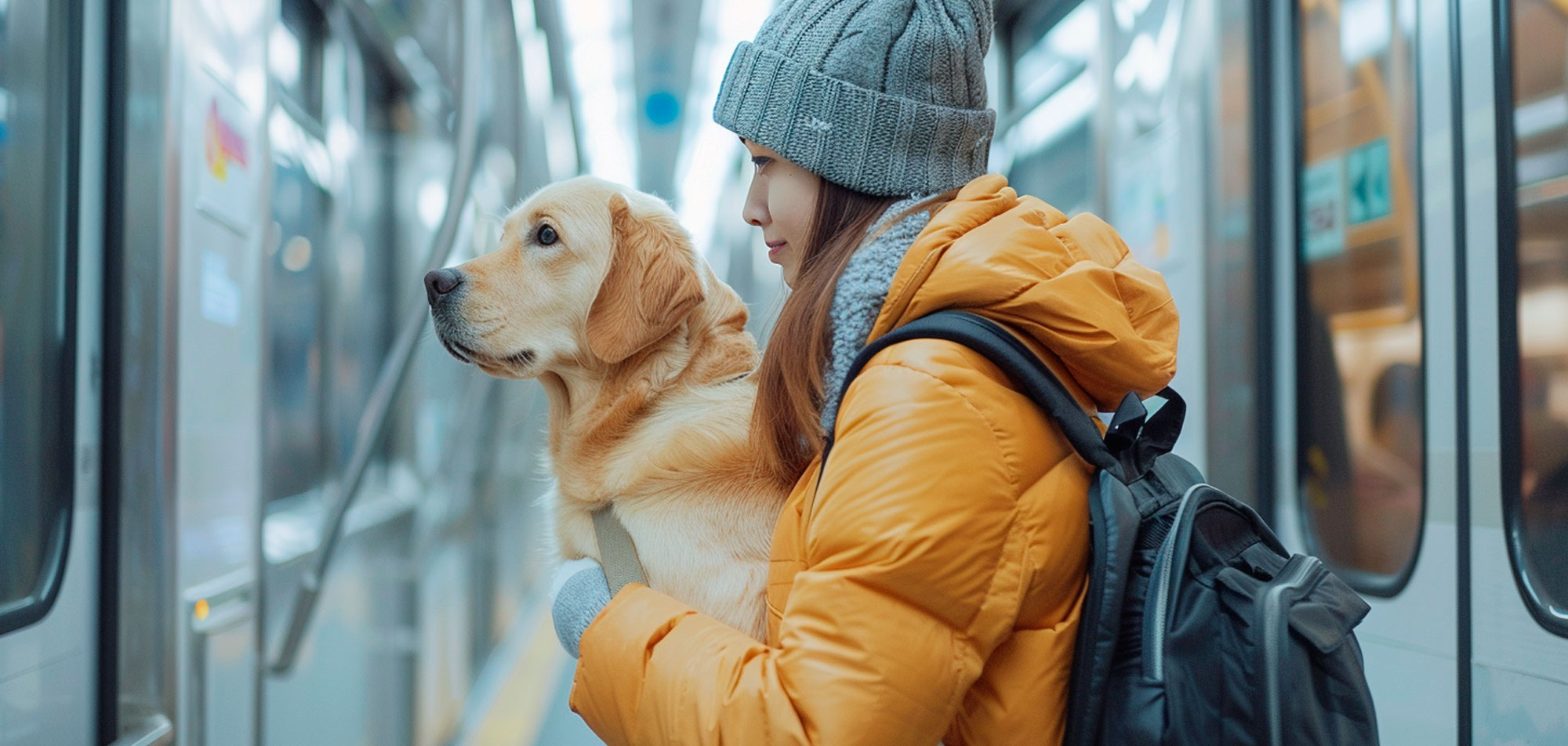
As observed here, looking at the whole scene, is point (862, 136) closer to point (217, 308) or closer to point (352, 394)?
point (217, 308)

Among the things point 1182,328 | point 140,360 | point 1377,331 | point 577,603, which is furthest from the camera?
point 1182,328

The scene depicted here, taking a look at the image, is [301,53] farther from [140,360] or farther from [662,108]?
[662,108]

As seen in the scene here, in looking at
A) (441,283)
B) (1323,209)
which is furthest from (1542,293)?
(441,283)

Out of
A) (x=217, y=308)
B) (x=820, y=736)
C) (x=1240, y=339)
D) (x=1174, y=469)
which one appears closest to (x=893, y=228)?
(x=1174, y=469)

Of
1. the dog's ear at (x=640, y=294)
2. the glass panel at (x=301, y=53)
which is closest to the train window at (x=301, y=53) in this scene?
the glass panel at (x=301, y=53)

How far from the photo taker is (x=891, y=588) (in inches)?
31.0

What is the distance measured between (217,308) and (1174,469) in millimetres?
1728

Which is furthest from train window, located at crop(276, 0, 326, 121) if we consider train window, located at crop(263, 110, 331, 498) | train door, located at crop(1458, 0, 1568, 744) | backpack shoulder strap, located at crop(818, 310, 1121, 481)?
train door, located at crop(1458, 0, 1568, 744)

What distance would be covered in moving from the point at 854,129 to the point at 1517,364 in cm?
130

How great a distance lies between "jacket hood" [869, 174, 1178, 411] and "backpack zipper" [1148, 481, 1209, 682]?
0.14m

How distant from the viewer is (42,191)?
5.11 ft

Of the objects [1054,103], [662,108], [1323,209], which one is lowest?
[1323,209]

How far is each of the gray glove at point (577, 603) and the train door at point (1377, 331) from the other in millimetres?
1537

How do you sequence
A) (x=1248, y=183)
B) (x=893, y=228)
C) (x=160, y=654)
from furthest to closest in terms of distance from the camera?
1. (x=1248, y=183)
2. (x=160, y=654)
3. (x=893, y=228)
